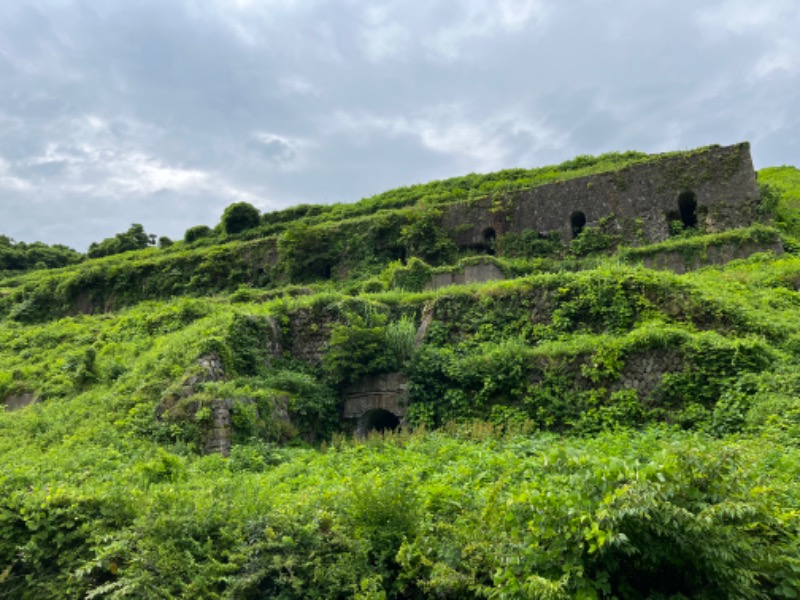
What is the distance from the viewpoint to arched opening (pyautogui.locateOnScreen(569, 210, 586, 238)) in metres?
22.2

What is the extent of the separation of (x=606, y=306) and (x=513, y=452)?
18.6 feet

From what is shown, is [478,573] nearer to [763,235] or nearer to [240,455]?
[240,455]

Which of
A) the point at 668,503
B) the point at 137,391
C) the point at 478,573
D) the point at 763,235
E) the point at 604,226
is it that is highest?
the point at 604,226

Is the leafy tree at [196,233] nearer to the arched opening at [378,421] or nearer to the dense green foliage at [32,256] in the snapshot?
the dense green foliage at [32,256]

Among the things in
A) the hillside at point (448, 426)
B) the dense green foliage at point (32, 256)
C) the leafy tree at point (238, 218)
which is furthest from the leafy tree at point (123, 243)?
the hillside at point (448, 426)

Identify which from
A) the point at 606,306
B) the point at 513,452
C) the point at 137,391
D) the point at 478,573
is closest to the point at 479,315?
the point at 606,306

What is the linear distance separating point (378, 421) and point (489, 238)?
12166 millimetres

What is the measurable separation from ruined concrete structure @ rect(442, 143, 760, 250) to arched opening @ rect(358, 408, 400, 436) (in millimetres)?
11639

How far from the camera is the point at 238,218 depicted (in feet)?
109

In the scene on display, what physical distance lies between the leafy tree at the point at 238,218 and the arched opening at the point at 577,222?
18.3m

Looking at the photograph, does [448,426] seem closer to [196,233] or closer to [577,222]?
[577,222]

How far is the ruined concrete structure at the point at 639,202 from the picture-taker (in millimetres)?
20016

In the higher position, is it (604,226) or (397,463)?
(604,226)

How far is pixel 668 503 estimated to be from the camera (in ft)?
12.5
